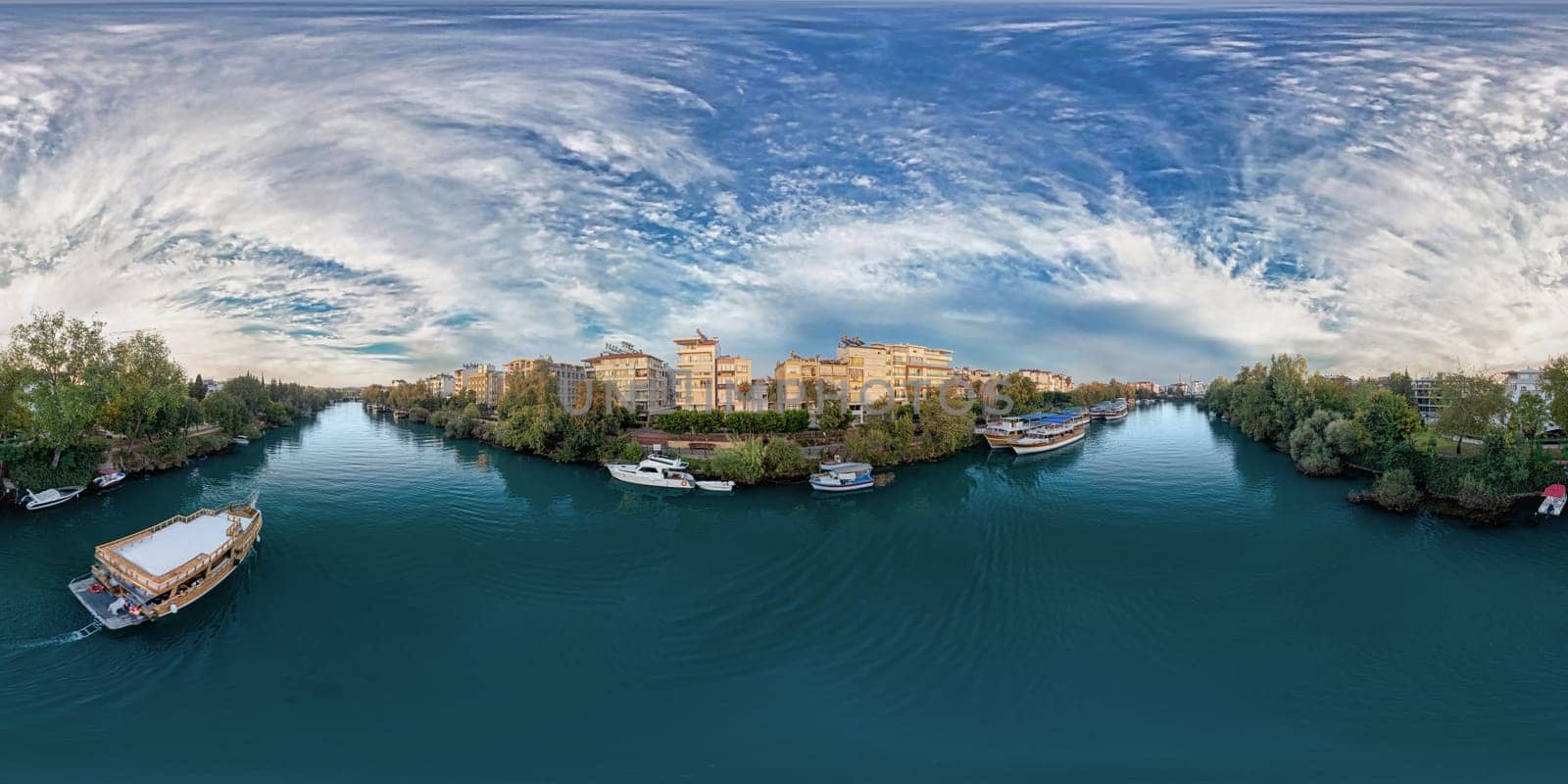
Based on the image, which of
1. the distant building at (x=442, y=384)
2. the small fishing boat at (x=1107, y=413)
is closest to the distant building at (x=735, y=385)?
the small fishing boat at (x=1107, y=413)

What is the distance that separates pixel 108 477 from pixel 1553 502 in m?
24.1

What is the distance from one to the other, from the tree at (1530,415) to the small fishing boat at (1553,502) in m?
1.34

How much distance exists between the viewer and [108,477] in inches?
419

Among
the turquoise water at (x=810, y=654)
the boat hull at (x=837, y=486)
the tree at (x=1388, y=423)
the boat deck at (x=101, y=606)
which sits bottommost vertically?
the turquoise water at (x=810, y=654)

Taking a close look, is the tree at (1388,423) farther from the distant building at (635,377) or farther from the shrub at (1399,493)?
the distant building at (635,377)

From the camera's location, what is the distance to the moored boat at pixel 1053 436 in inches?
653

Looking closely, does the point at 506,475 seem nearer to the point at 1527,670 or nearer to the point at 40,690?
the point at 40,690

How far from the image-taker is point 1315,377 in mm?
18812

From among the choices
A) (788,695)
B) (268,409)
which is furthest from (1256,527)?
(268,409)

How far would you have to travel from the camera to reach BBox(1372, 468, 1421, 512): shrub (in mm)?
8703

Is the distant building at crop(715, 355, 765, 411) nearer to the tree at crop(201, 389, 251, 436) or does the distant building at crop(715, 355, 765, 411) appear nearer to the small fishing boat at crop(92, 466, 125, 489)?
the small fishing boat at crop(92, 466, 125, 489)

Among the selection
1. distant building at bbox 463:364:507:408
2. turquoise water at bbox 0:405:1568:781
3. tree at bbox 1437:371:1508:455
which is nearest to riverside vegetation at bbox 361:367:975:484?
turquoise water at bbox 0:405:1568:781

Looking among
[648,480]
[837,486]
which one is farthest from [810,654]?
[648,480]

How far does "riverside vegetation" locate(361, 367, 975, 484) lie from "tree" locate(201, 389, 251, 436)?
743 centimetres
